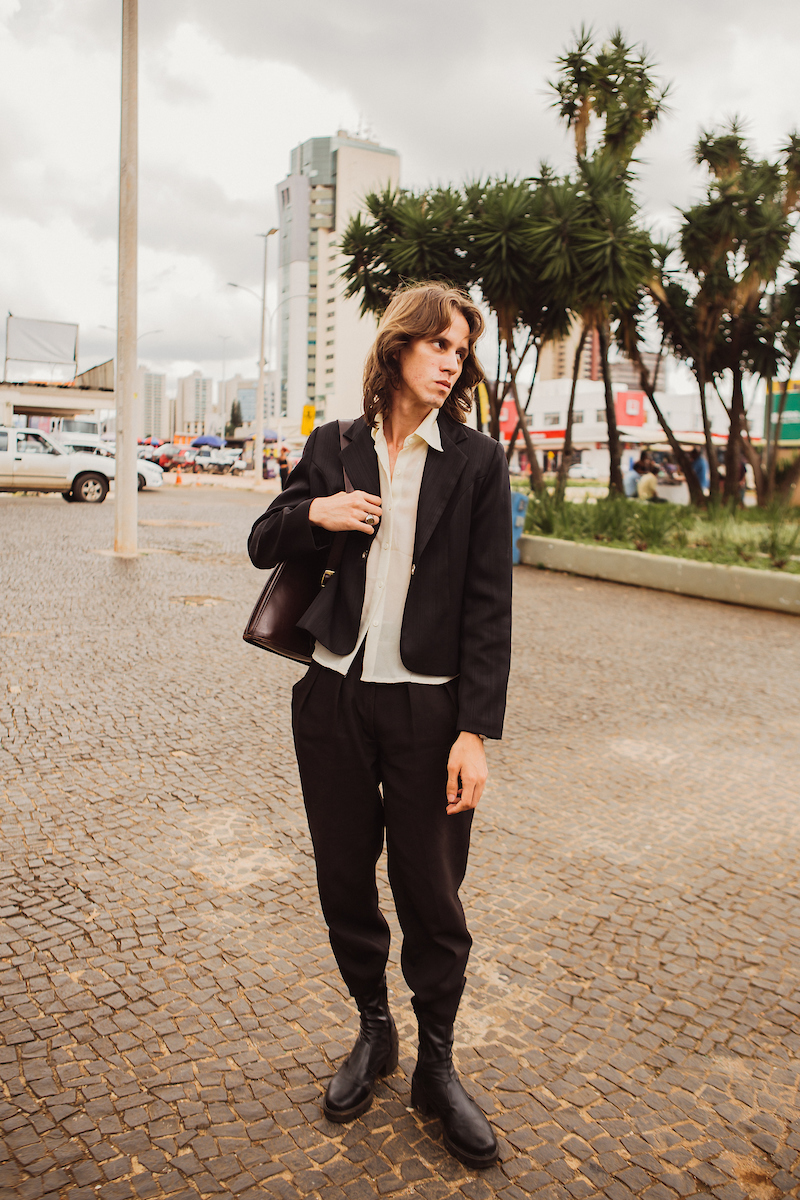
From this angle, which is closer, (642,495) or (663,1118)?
(663,1118)

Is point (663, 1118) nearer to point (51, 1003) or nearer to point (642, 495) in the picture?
point (51, 1003)

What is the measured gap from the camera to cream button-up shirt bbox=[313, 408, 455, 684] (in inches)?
80.6

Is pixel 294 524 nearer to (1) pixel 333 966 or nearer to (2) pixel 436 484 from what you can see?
(2) pixel 436 484

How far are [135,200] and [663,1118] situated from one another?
1202 centimetres

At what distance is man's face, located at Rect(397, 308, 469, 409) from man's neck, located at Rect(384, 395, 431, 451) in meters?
0.08

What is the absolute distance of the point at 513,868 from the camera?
11.5 ft

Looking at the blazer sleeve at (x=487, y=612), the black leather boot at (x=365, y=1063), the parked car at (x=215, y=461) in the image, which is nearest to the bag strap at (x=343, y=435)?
the blazer sleeve at (x=487, y=612)

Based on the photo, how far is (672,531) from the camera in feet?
44.1

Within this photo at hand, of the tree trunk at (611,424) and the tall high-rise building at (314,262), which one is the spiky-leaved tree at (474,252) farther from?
the tall high-rise building at (314,262)

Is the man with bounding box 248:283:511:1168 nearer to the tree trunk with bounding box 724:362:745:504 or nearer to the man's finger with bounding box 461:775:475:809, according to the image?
the man's finger with bounding box 461:775:475:809

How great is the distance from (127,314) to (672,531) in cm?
816

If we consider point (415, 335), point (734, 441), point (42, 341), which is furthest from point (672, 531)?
point (42, 341)

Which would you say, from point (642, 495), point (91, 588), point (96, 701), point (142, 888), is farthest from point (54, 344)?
point (142, 888)

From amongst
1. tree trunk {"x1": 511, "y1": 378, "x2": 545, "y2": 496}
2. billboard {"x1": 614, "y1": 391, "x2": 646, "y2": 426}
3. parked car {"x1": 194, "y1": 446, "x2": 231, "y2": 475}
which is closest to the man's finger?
tree trunk {"x1": 511, "y1": 378, "x2": 545, "y2": 496}
